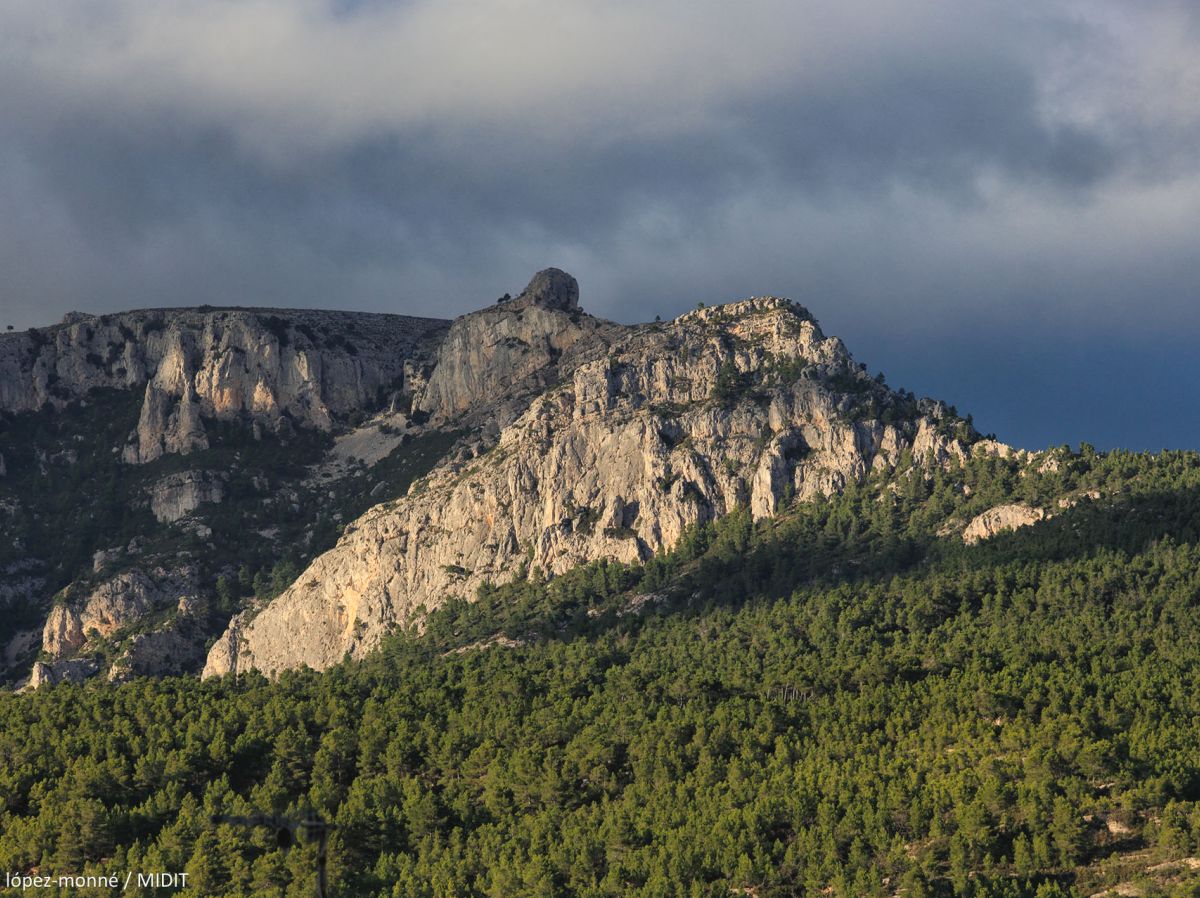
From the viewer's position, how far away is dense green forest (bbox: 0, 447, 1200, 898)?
122 metres

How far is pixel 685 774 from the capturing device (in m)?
151

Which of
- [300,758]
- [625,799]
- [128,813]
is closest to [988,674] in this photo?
[625,799]

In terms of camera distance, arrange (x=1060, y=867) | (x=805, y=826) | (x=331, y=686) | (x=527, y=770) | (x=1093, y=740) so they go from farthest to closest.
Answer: (x=331, y=686), (x=527, y=770), (x=1093, y=740), (x=805, y=826), (x=1060, y=867)

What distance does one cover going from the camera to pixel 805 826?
13000cm

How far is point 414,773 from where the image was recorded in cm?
16125

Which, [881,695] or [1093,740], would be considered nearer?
[1093,740]

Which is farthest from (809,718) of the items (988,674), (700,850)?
(700,850)

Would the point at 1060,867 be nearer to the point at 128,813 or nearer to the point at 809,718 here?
the point at 809,718

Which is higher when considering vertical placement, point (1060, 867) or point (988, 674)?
point (988, 674)

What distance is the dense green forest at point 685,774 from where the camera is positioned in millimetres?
122250

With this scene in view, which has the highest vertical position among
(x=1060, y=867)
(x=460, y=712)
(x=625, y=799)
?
(x=460, y=712)

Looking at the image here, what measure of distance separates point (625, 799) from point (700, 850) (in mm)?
19767

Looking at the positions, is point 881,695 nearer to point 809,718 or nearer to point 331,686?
point 809,718

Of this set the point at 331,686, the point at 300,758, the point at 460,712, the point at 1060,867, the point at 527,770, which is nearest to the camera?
the point at 1060,867
